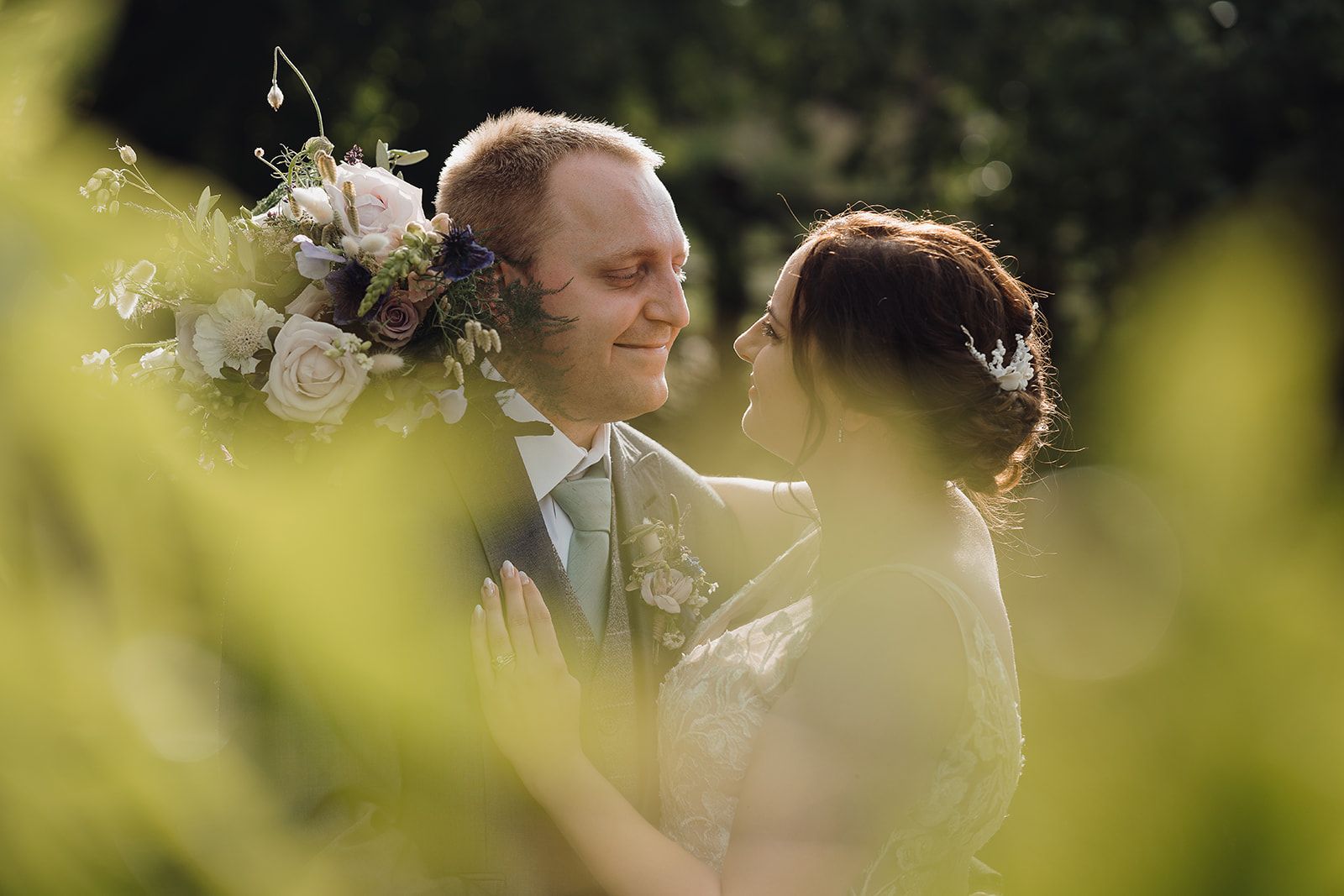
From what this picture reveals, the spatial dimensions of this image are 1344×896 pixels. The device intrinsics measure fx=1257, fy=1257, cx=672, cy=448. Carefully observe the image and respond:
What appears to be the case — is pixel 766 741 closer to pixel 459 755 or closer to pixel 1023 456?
pixel 459 755

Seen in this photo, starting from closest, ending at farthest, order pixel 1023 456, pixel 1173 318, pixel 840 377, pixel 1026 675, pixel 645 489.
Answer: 1. pixel 840 377
2. pixel 1023 456
3. pixel 645 489
4. pixel 1026 675
5. pixel 1173 318

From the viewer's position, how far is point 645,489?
3.25 m

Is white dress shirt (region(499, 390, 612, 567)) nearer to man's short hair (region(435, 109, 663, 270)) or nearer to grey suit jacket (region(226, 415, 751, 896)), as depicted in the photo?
grey suit jacket (region(226, 415, 751, 896))

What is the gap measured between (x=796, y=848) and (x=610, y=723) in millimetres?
550

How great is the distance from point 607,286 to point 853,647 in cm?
103

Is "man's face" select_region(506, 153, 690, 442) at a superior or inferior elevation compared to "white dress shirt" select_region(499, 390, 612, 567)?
superior

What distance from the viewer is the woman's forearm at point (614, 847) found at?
2.56m

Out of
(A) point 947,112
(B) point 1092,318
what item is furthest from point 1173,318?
(A) point 947,112

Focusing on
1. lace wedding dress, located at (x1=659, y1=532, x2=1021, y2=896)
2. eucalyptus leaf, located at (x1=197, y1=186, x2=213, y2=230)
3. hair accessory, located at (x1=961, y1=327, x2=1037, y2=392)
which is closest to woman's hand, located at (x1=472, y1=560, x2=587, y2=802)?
lace wedding dress, located at (x1=659, y1=532, x2=1021, y2=896)

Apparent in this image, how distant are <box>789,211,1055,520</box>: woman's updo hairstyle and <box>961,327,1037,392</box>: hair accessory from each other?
0.01m

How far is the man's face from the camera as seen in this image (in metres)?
2.95

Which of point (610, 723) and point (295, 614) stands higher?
point (295, 614)

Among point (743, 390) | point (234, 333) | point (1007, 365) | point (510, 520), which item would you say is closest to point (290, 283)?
point (234, 333)

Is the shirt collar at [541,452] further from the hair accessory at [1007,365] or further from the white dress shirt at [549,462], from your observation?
the hair accessory at [1007,365]
